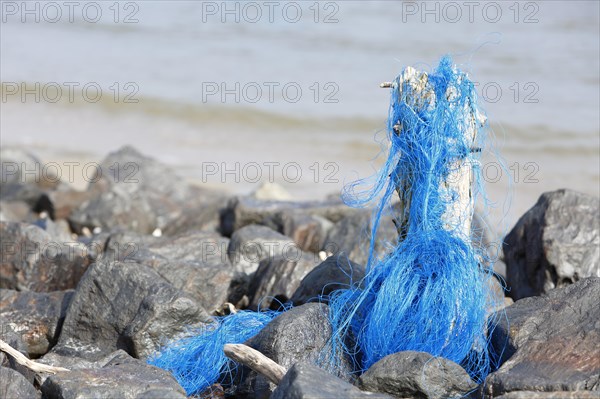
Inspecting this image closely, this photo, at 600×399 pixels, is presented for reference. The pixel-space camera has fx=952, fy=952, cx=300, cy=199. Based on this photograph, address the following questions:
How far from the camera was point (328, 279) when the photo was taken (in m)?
5.91

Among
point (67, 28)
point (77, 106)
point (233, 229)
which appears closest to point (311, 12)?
point (67, 28)

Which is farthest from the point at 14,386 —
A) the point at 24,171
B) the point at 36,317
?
the point at 24,171

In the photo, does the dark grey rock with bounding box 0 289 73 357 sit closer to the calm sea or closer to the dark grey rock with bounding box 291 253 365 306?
the dark grey rock with bounding box 291 253 365 306

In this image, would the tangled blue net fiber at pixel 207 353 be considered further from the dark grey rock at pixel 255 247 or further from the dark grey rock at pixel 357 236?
the dark grey rock at pixel 357 236

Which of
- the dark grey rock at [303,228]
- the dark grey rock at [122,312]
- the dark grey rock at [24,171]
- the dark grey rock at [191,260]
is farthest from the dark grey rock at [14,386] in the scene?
the dark grey rock at [24,171]

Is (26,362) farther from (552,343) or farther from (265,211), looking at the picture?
(265,211)

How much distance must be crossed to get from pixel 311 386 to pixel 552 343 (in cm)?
136

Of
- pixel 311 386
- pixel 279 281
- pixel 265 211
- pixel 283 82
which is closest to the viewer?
pixel 311 386

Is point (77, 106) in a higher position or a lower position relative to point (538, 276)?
higher

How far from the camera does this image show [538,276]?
700 centimetres

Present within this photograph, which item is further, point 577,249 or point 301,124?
point 301,124

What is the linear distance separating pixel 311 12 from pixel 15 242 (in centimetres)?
1759

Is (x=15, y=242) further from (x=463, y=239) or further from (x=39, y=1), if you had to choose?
(x=39, y=1)

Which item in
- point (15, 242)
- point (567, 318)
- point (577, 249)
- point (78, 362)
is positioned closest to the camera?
point (567, 318)
